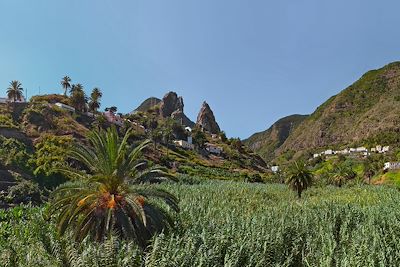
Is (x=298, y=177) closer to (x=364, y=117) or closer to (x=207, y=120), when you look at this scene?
(x=364, y=117)

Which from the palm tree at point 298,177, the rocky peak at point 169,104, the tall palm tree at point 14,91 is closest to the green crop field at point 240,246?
the palm tree at point 298,177

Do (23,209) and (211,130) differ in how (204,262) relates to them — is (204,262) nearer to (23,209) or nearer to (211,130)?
(23,209)

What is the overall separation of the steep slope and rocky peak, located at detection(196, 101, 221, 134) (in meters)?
41.3

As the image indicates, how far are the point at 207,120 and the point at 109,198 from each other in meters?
166

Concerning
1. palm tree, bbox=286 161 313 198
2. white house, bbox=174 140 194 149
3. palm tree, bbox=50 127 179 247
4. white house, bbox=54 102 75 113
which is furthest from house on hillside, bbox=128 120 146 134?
palm tree, bbox=50 127 179 247

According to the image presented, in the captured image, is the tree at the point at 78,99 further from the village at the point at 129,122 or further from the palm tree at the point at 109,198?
the palm tree at the point at 109,198

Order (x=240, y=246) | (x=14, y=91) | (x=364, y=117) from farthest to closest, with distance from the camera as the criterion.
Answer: (x=364, y=117) < (x=14, y=91) < (x=240, y=246)

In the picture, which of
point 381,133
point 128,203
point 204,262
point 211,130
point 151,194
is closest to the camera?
point 204,262

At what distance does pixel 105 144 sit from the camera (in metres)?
15.2

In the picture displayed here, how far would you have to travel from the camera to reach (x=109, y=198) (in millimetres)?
14445

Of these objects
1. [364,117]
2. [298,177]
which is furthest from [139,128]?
[364,117]

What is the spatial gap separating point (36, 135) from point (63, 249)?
2712 inches

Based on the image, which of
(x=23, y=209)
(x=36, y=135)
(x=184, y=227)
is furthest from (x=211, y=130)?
(x=184, y=227)

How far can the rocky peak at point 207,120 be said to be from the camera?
177 metres
